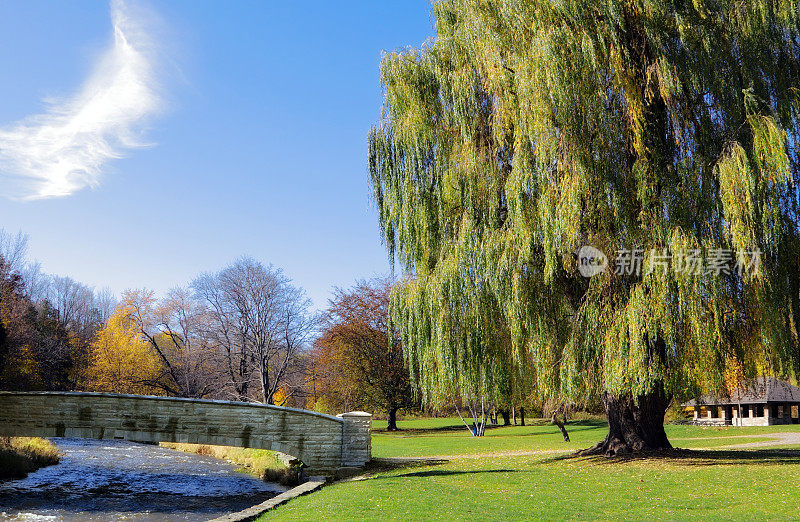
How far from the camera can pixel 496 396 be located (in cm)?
1446

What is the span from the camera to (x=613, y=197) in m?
13.1

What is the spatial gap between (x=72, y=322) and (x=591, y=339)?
192 feet

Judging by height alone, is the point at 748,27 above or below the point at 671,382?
above

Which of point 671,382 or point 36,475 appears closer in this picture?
point 671,382

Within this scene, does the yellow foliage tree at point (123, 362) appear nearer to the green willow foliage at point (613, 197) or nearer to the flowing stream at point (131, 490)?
the flowing stream at point (131, 490)

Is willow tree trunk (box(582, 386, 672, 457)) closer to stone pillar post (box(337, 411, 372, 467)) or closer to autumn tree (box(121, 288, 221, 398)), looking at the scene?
stone pillar post (box(337, 411, 372, 467))

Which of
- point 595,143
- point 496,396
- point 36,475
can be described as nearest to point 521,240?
point 595,143

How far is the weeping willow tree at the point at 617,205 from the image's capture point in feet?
40.3

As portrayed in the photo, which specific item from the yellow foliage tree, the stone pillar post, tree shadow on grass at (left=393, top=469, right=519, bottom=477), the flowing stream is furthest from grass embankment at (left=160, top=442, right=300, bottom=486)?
the yellow foliage tree

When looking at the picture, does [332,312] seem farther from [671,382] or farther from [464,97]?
[671,382]

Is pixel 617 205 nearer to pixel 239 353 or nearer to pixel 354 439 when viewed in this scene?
pixel 354 439

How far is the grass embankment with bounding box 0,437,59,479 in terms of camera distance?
60.8 ft

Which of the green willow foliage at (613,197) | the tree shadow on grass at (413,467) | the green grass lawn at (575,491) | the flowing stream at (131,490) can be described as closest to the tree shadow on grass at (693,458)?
the green grass lawn at (575,491)

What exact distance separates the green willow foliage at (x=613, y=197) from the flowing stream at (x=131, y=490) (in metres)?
6.09
